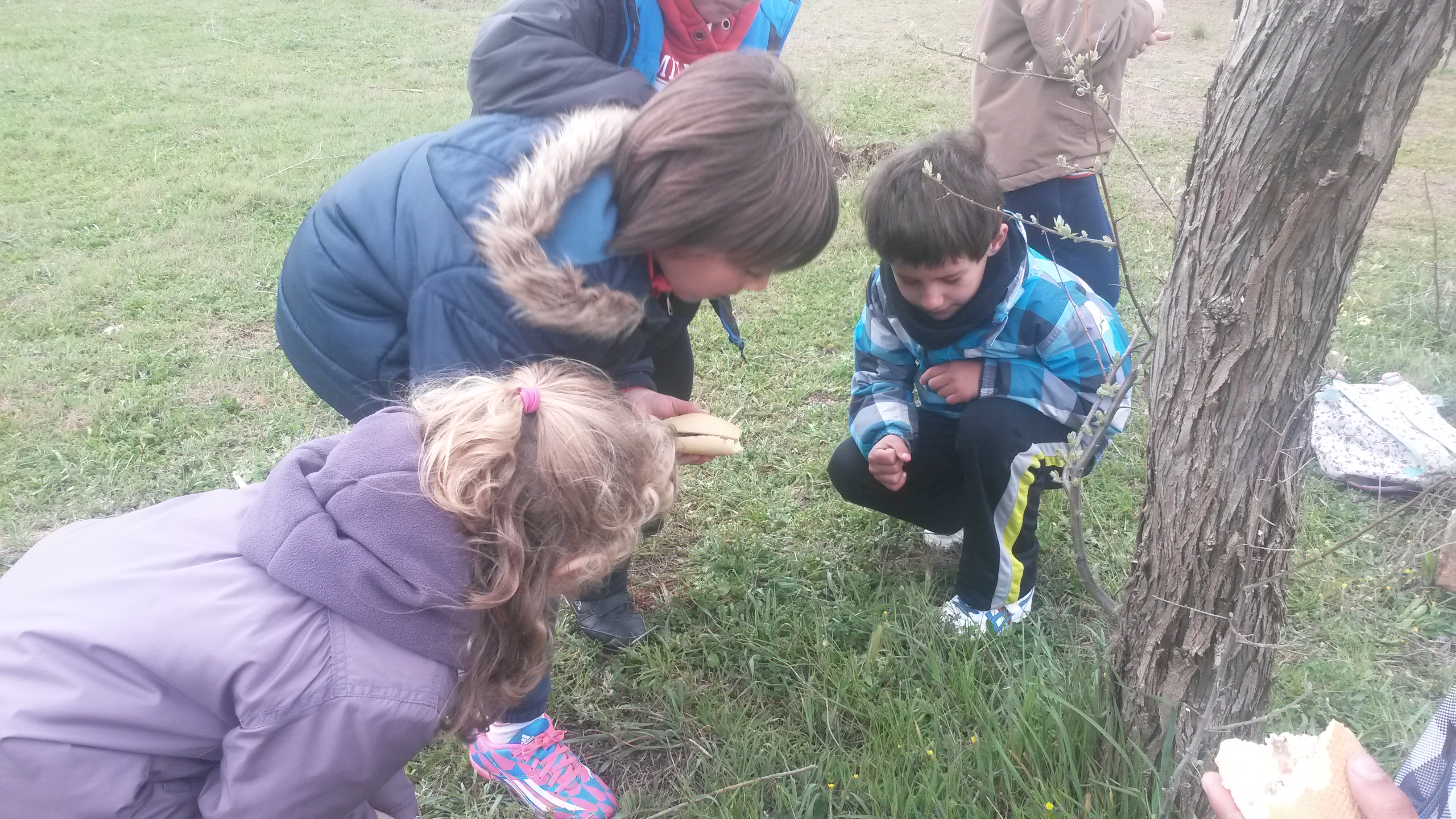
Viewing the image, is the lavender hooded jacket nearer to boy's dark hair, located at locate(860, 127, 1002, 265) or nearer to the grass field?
the grass field

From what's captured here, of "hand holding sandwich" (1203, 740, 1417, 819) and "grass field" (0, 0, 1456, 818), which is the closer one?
"hand holding sandwich" (1203, 740, 1417, 819)

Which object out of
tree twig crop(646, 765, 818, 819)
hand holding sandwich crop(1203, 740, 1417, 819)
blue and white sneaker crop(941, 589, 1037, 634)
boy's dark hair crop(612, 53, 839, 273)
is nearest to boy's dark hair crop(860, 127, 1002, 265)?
boy's dark hair crop(612, 53, 839, 273)

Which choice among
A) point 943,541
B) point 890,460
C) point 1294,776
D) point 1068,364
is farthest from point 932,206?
point 1294,776

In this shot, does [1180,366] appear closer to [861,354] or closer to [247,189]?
[861,354]

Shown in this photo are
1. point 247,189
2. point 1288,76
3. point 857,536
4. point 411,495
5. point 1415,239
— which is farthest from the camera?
→ point 247,189

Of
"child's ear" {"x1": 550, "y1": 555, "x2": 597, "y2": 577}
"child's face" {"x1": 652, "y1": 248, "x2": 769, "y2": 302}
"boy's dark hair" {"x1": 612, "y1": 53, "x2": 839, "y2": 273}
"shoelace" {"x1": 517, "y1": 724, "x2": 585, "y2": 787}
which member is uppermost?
"boy's dark hair" {"x1": 612, "y1": 53, "x2": 839, "y2": 273}

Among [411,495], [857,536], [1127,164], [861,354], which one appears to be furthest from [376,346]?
[1127,164]

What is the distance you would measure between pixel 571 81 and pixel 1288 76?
119cm

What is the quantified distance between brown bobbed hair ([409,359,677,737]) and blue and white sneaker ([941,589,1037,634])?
3.24ft

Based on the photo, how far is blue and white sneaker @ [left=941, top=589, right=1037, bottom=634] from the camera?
87.9 inches

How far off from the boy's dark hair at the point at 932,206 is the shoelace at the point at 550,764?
1.32m

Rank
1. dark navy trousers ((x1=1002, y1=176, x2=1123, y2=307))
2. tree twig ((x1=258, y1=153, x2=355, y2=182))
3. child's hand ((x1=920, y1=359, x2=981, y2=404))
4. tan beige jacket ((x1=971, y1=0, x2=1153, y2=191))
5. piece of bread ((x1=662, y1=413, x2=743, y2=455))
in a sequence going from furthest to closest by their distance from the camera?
tree twig ((x1=258, y1=153, x2=355, y2=182)), dark navy trousers ((x1=1002, y1=176, x2=1123, y2=307)), tan beige jacket ((x1=971, y1=0, x2=1153, y2=191)), child's hand ((x1=920, y1=359, x2=981, y2=404)), piece of bread ((x1=662, y1=413, x2=743, y2=455))

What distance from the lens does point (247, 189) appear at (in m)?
5.80

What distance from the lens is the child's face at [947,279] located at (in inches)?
83.5
